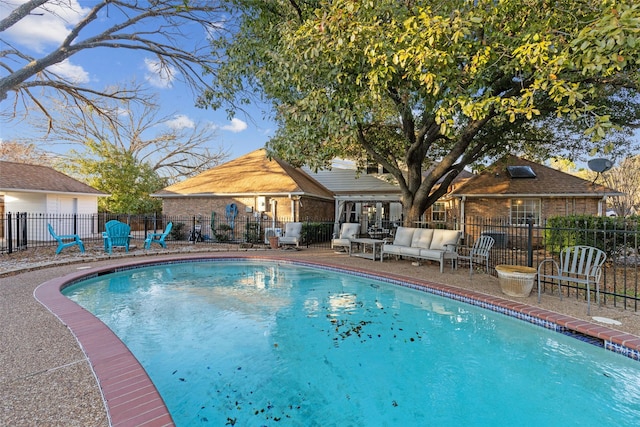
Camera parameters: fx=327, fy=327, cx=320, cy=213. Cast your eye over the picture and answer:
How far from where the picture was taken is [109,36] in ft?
38.6

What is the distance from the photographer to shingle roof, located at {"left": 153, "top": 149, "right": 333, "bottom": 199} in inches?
656

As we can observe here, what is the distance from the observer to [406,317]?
19.5 feet

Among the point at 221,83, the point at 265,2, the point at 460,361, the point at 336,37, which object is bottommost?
the point at 460,361

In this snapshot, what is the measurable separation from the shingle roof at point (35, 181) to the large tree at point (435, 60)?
38.8 ft

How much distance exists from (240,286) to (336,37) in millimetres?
5917

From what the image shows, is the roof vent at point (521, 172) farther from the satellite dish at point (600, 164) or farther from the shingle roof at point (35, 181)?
the shingle roof at point (35, 181)

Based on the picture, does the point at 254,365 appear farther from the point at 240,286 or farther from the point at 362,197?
the point at 362,197

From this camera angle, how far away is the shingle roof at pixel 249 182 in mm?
16672

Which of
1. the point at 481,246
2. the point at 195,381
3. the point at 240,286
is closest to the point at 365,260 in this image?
the point at 481,246

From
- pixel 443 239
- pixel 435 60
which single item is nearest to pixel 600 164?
pixel 443 239

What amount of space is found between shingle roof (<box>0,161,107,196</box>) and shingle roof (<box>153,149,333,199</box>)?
4.32 metres

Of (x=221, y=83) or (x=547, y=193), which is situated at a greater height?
(x=221, y=83)

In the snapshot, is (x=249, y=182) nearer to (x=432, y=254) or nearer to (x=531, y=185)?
(x=432, y=254)

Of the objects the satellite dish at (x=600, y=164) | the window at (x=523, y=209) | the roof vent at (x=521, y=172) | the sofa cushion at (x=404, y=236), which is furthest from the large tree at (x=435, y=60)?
the roof vent at (x=521, y=172)
